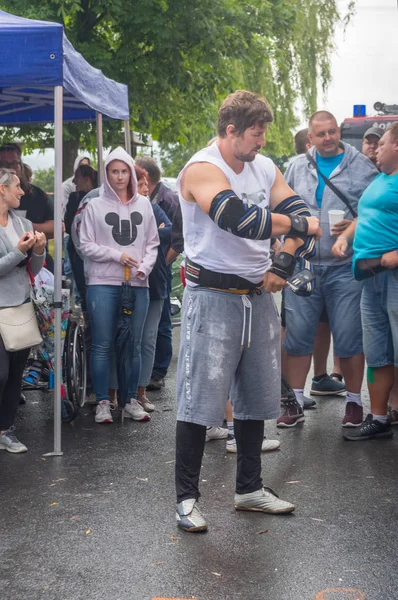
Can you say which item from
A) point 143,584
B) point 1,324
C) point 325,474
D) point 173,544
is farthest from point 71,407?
point 143,584

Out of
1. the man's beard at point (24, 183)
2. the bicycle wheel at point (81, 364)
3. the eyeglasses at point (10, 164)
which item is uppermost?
the eyeglasses at point (10, 164)

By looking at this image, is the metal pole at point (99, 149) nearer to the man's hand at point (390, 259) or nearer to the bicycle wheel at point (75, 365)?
the bicycle wheel at point (75, 365)

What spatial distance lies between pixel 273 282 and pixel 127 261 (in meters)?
2.76

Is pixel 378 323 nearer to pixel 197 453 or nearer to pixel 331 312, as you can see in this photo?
pixel 331 312

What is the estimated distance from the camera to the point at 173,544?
4957 millimetres

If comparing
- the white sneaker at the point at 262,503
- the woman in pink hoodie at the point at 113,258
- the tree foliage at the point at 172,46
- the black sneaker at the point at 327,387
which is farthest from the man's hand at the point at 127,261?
the tree foliage at the point at 172,46

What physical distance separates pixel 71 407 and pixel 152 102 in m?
11.3

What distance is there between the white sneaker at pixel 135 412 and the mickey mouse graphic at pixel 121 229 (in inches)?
47.9

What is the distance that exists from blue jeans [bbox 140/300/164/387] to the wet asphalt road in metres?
0.86

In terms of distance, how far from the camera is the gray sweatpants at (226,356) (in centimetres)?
515

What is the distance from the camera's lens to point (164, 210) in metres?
9.05

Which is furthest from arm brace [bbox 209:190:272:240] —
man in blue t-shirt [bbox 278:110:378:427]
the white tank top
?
man in blue t-shirt [bbox 278:110:378:427]

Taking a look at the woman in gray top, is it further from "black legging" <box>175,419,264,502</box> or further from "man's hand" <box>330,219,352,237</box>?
"man's hand" <box>330,219,352,237</box>

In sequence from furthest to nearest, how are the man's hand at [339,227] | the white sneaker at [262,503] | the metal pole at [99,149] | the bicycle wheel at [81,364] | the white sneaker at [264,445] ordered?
1. the metal pole at [99,149]
2. the bicycle wheel at [81,364]
3. the man's hand at [339,227]
4. the white sneaker at [264,445]
5. the white sneaker at [262,503]
